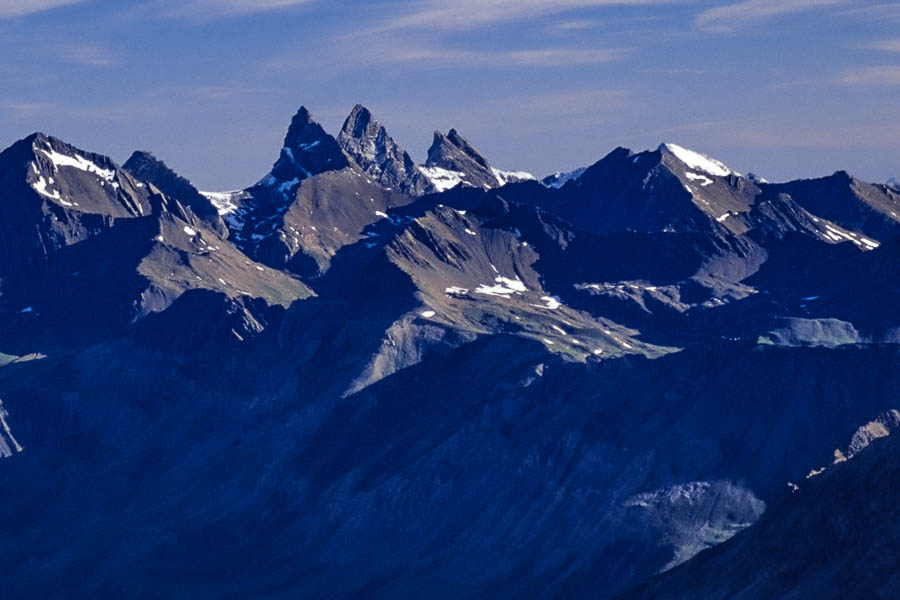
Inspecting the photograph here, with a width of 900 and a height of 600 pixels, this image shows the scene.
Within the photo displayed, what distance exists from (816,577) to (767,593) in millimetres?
5252

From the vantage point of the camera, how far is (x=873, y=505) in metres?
199

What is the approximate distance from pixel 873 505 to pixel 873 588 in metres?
13.0

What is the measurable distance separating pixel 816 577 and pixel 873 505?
869cm

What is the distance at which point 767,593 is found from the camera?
19925 centimetres

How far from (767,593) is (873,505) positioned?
1256 centimetres

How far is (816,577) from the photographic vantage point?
196 m

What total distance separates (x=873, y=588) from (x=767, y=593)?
14.1 m

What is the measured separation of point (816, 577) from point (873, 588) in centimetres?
962
